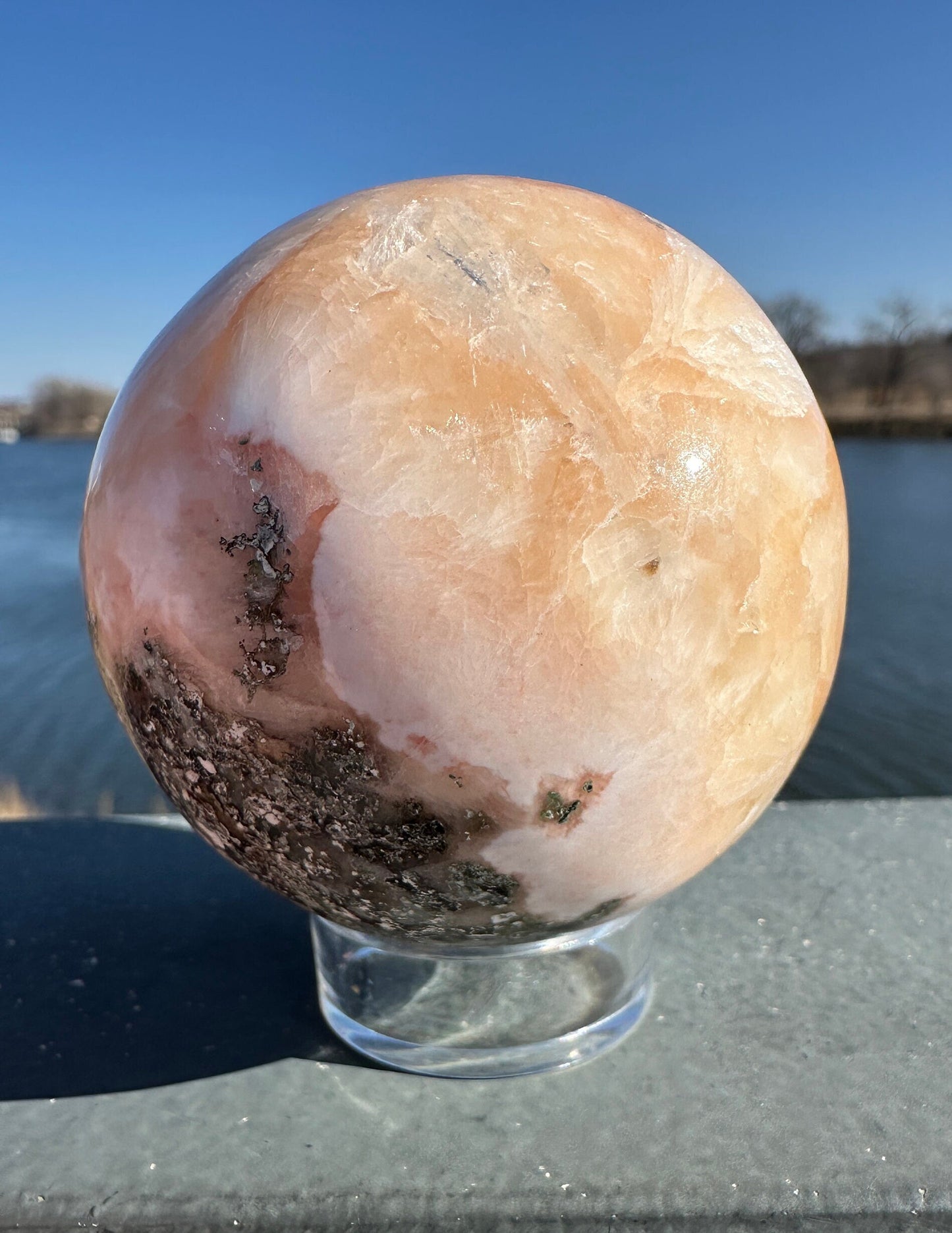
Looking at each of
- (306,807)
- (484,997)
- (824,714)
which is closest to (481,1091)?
(484,997)

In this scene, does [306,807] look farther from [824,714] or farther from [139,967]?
[824,714]

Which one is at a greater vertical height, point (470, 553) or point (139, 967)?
point (470, 553)

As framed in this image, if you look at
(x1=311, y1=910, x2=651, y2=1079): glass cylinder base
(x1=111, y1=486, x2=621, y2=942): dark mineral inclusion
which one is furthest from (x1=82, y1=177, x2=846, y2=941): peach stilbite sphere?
(x1=311, y1=910, x2=651, y2=1079): glass cylinder base

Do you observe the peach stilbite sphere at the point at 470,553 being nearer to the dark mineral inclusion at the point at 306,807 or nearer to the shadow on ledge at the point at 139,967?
the dark mineral inclusion at the point at 306,807

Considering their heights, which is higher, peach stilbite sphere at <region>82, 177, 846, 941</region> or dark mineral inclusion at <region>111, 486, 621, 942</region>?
peach stilbite sphere at <region>82, 177, 846, 941</region>

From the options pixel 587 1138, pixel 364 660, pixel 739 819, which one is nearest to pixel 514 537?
pixel 364 660

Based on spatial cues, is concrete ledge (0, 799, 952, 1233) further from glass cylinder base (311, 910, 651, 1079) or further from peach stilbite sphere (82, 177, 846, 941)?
peach stilbite sphere (82, 177, 846, 941)

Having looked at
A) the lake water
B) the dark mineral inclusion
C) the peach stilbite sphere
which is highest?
the peach stilbite sphere
